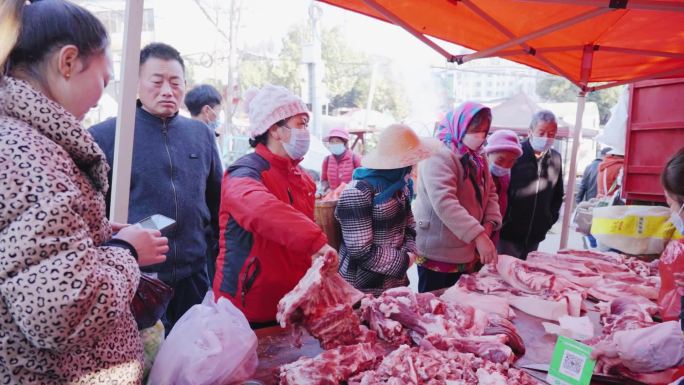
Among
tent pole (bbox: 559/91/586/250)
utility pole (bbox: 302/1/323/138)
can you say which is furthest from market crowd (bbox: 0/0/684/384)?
utility pole (bbox: 302/1/323/138)

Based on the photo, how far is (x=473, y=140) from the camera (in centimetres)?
329

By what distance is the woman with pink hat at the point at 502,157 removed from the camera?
160 inches

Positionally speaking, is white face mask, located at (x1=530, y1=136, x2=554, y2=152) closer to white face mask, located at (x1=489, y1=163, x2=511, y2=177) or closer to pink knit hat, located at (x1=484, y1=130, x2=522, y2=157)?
pink knit hat, located at (x1=484, y1=130, x2=522, y2=157)

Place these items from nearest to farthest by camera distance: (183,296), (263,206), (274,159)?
(263,206)
(274,159)
(183,296)

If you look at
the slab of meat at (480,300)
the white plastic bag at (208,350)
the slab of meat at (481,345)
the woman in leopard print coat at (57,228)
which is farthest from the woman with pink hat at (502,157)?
the woman in leopard print coat at (57,228)

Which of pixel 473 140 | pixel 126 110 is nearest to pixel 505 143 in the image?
pixel 473 140

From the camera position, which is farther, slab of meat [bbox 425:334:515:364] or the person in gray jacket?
the person in gray jacket

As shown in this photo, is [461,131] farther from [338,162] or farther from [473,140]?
[338,162]

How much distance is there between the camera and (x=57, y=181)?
41.6 inches

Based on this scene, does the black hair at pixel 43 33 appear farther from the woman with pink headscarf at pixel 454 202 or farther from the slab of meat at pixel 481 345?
the woman with pink headscarf at pixel 454 202

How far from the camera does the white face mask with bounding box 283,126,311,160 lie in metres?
2.37

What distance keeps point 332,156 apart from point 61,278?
22.4 feet

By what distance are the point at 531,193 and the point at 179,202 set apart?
3.18 metres

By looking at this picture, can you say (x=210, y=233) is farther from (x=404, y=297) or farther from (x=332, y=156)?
(x=332, y=156)
